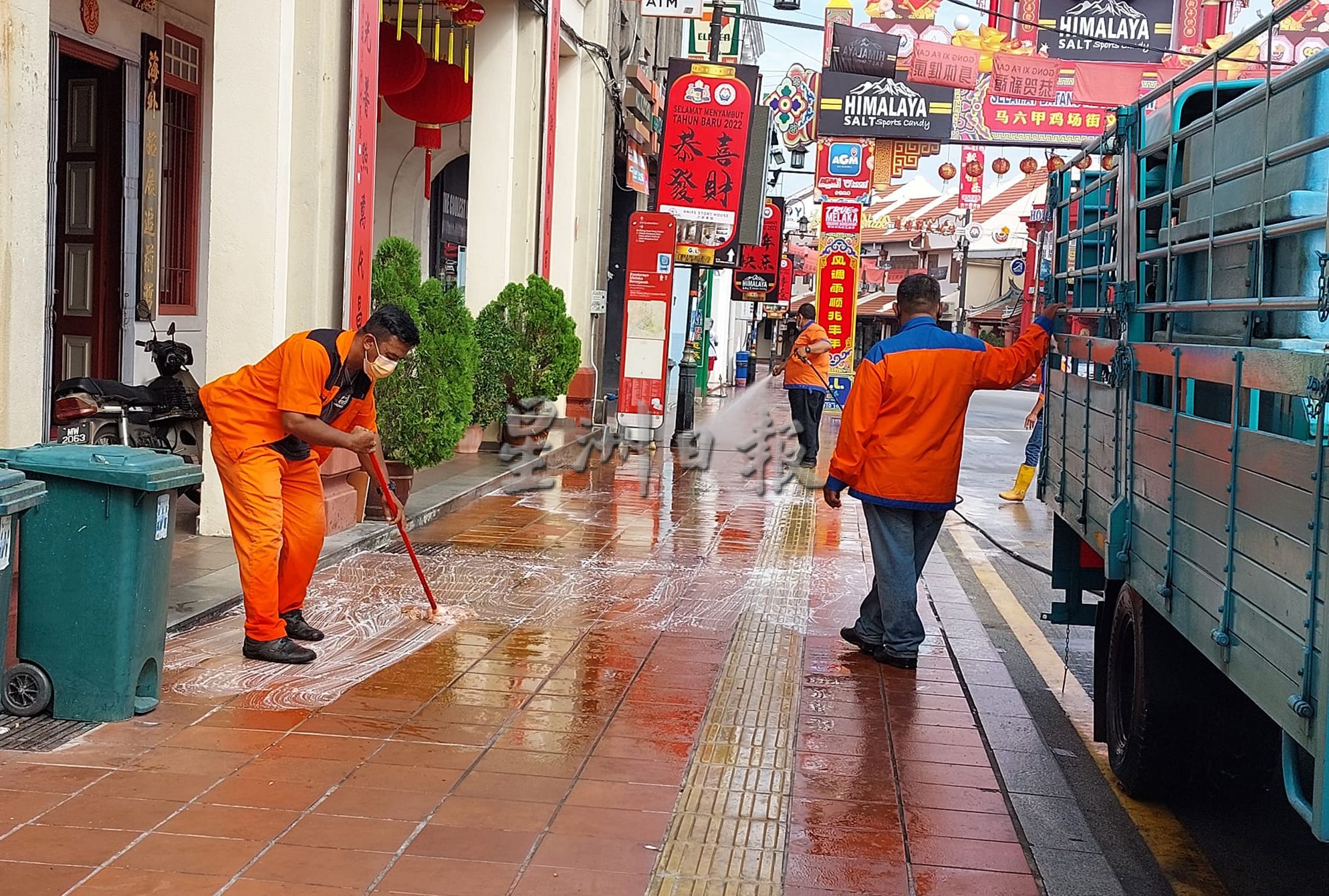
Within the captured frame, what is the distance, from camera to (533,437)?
49.3 feet

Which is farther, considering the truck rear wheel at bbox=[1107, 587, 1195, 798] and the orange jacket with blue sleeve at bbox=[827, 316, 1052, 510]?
the orange jacket with blue sleeve at bbox=[827, 316, 1052, 510]

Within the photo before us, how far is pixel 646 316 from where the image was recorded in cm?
1709

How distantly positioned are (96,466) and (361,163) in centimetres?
485

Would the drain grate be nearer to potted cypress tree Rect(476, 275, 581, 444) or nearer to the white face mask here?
the white face mask

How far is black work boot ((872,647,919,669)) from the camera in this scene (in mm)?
6801

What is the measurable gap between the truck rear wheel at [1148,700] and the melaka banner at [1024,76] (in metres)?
21.9

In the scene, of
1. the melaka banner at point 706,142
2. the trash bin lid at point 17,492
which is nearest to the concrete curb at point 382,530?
the trash bin lid at point 17,492

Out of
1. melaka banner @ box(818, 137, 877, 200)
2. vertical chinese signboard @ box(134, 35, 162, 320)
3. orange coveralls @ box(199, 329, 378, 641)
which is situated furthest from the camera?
melaka banner @ box(818, 137, 877, 200)

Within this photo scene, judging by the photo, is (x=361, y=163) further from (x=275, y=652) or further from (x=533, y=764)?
(x=533, y=764)

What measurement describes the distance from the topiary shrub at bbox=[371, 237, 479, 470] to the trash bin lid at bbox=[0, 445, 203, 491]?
4.25 metres

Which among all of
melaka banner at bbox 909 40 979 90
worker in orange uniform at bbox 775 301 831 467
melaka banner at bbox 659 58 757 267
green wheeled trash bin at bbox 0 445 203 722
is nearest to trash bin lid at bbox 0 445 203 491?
green wheeled trash bin at bbox 0 445 203 722

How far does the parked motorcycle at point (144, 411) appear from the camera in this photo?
7.90 meters

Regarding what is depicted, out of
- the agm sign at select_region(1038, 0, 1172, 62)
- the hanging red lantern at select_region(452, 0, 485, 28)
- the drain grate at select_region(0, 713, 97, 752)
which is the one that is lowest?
the drain grate at select_region(0, 713, 97, 752)

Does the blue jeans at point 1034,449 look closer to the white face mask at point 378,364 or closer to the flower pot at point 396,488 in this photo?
the flower pot at point 396,488
